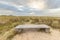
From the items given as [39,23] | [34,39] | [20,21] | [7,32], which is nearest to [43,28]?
→ [39,23]

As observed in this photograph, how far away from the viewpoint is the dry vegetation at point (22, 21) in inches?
64.3

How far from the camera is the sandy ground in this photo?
1.65 meters

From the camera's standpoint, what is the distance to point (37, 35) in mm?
1689

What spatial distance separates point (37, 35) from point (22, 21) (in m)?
0.29

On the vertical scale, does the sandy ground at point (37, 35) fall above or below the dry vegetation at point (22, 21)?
below

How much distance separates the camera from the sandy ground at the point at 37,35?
1.65 meters

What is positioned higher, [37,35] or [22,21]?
[22,21]

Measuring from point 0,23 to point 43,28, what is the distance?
61 cm

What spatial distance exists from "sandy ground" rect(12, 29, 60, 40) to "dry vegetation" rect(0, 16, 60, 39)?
118mm

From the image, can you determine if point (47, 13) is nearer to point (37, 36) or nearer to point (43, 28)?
point (43, 28)

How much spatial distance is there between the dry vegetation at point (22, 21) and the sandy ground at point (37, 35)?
4.6 inches

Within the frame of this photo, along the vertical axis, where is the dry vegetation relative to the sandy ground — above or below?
above

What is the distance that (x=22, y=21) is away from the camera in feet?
5.60

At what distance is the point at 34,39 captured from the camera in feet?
5.38
